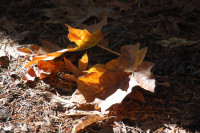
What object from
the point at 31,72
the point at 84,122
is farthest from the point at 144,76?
the point at 31,72

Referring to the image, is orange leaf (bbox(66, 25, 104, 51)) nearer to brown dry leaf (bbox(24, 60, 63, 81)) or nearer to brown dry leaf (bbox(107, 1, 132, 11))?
brown dry leaf (bbox(24, 60, 63, 81))

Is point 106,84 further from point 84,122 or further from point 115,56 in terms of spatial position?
point 115,56

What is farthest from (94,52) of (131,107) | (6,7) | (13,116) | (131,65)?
(6,7)

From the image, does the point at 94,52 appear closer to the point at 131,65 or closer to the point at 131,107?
the point at 131,65

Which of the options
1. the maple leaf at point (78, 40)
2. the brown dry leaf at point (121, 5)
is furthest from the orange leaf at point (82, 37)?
the brown dry leaf at point (121, 5)

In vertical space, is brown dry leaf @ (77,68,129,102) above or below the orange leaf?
below

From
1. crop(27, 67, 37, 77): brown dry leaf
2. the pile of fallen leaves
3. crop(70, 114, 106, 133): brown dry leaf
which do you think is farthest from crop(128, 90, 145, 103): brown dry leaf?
crop(27, 67, 37, 77): brown dry leaf
